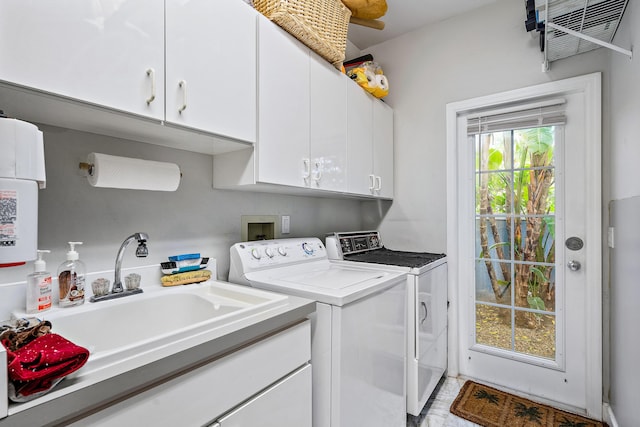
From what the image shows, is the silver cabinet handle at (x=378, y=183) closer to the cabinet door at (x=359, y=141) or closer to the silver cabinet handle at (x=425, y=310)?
the cabinet door at (x=359, y=141)

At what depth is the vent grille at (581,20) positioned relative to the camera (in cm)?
145

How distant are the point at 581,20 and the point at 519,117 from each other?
67cm

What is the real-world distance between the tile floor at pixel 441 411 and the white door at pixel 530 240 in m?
0.18

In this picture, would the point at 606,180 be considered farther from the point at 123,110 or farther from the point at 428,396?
the point at 123,110

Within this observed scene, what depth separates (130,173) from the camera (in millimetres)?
1183

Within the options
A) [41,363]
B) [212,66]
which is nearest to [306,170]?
[212,66]

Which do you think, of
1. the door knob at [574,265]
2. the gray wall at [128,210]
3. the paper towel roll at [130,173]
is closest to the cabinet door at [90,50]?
the paper towel roll at [130,173]

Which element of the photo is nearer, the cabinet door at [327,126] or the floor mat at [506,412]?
the cabinet door at [327,126]

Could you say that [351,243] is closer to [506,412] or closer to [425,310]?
[425,310]

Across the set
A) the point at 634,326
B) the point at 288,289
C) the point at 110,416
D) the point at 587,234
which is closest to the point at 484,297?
the point at 587,234

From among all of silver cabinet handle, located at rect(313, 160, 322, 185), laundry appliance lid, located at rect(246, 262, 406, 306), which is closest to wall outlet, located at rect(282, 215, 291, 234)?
laundry appliance lid, located at rect(246, 262, 406, 306)

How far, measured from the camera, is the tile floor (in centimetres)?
185

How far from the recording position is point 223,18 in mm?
1241

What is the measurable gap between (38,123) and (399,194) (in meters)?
2.26
